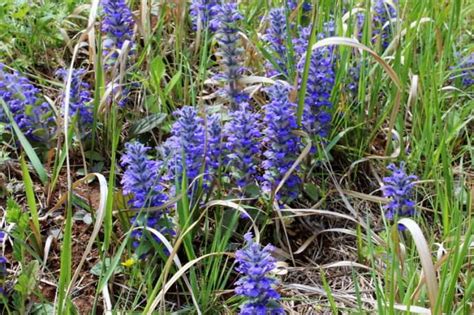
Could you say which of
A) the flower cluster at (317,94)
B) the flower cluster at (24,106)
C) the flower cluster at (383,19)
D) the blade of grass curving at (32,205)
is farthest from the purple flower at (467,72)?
the blade of grass curving at (32,205)

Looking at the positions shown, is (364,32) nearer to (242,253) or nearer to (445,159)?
(445,159)

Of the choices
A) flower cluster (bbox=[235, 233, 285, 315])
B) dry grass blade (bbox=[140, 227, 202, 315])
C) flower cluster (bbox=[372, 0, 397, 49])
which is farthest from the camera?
flower cluster (bbox=[372, 0, 397, 49])

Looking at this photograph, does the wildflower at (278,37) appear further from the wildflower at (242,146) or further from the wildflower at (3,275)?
the wildflower at (3,275)

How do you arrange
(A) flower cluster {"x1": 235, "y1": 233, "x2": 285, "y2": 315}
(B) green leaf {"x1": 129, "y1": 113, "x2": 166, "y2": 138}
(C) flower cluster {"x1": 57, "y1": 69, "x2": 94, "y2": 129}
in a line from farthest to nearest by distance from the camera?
1. (B) green leaf {"x1": 129, "y1": 113, "x2": 166, "y2": 138}
2. (C) flower cluster {"x1": 57, "y1": 69, "x2": 94, "y2": 129}
3. (A) flower cluster {"x1": 235, "y1": 233, "x2": 285, "y2": 315}

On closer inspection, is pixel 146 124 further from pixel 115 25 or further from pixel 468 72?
pixel 468 72

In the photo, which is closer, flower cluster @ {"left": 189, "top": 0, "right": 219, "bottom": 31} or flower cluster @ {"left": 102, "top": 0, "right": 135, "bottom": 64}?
flower cluster @ {"left": 102, "top": 0, "right": 135, "bottom": 64}

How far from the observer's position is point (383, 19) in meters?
3.38

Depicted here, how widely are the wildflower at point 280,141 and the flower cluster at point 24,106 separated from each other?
2.93 feet

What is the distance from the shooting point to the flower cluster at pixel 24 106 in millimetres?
2688

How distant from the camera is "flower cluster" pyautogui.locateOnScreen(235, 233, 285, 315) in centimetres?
195

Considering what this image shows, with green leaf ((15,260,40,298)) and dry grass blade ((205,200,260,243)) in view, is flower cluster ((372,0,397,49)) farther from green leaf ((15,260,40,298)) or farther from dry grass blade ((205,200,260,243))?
green leaf ((15,260,40,298))

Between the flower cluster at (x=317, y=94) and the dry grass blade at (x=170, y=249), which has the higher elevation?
the flower cluster at (x=317, y=94)

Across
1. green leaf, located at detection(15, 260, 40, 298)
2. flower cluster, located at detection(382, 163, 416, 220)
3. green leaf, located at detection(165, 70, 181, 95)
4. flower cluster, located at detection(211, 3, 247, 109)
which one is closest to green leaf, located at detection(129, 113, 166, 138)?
green leaf, located at detection(165, 70, 181, 95)

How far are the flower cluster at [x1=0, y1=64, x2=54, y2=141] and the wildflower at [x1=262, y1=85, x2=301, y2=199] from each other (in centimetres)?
89
